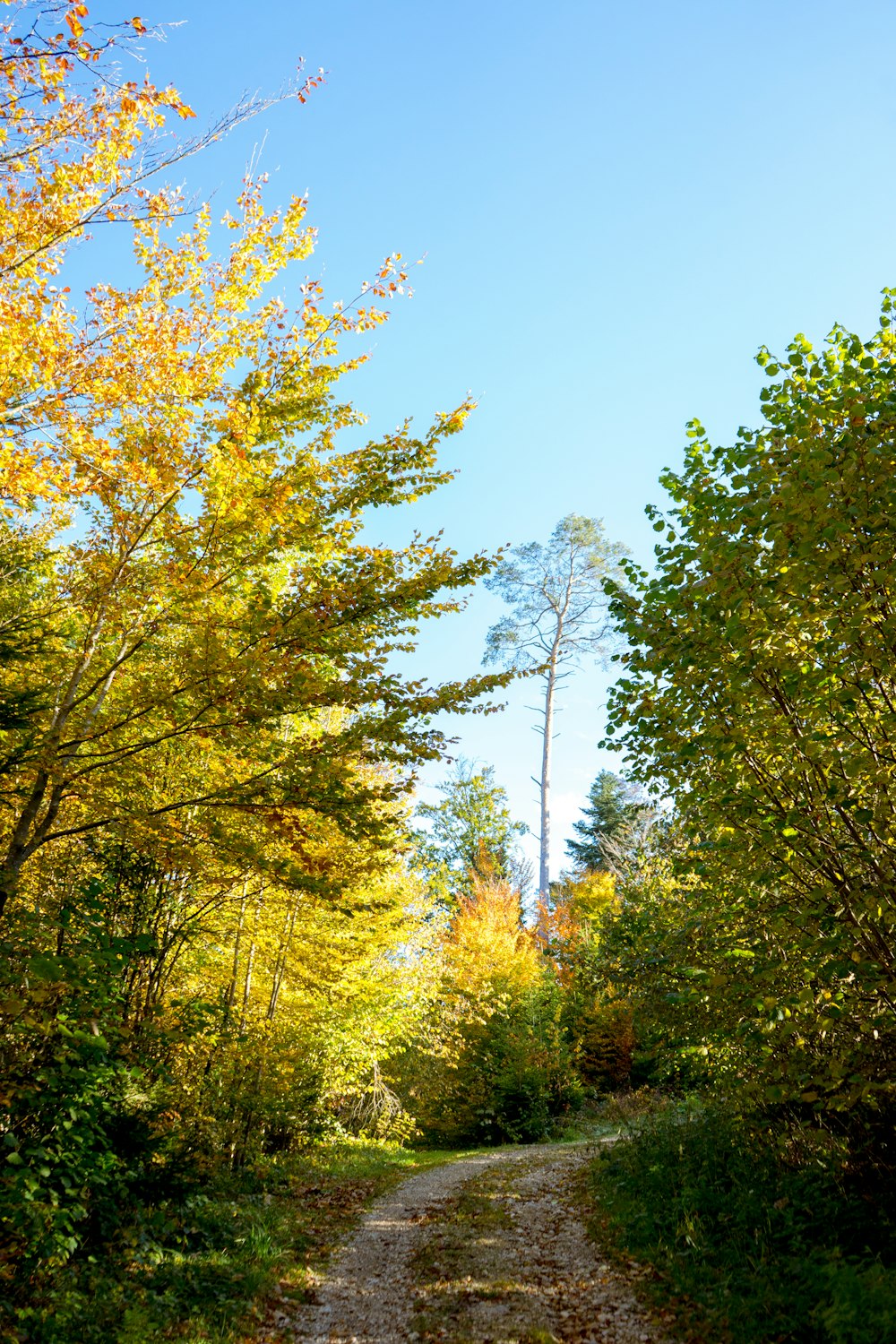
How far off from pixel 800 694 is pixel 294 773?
3.56m

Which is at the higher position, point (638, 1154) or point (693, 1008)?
point (693, 1008)

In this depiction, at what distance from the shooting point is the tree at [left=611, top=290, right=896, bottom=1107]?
398cm

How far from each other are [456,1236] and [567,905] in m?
17.4

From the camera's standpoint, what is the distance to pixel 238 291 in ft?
21.5

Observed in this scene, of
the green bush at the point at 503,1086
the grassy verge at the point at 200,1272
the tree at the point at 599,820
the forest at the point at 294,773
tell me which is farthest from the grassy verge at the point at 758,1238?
the tree at the point at 599,820

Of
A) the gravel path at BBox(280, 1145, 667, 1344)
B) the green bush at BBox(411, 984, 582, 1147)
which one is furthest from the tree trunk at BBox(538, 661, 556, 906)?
the gravel path at BBox(280, 1145, 667, 1344)

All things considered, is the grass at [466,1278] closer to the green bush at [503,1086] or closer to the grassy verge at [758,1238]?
the grassy verge at [758,1238]

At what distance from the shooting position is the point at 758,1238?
5691mm

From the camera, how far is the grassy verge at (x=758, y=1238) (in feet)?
14.8

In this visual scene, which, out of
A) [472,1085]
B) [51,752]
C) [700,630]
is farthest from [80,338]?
[472,1085]

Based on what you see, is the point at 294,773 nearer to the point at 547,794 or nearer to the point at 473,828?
the point at 547,794

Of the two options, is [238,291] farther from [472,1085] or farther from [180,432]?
[472,1085]

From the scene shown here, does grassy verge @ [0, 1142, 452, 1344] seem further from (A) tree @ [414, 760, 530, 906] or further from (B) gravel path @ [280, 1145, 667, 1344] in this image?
(A) tree @ [414, 760, 530, 906]

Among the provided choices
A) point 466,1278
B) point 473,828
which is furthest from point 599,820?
point 466,1278
